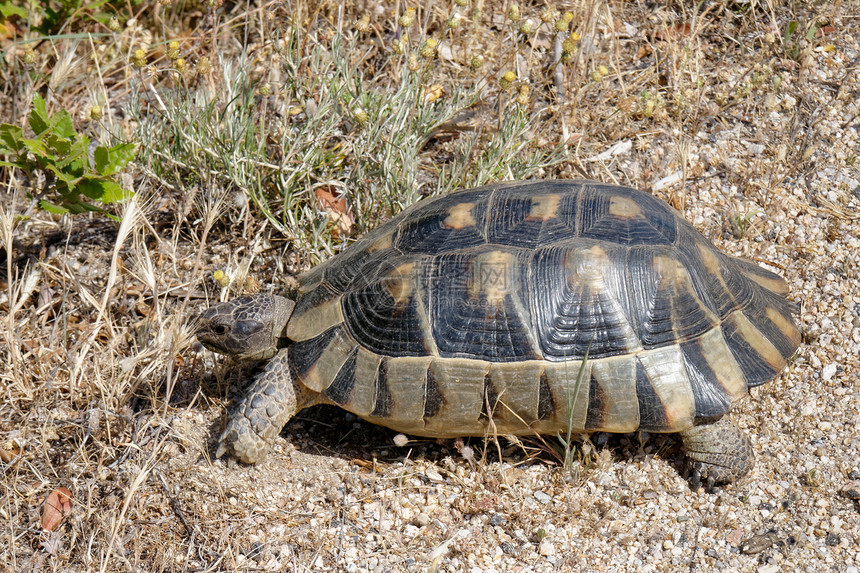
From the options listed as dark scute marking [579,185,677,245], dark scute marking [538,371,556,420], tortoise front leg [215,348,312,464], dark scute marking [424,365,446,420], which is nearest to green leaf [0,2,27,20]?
tortoise front leg [215,348,312,464]

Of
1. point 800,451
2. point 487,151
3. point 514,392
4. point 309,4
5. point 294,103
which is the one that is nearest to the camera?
point 514,392

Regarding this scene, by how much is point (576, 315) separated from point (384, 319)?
0.80 metres

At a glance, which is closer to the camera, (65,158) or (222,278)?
(222,278)

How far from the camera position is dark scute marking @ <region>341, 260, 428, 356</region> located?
129 inches

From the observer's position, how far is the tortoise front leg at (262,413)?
3.40 meters

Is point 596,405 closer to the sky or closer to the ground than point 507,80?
closer to the ground

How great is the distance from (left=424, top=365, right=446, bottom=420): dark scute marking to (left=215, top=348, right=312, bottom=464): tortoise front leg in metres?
0.63

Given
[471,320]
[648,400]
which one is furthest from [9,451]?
[648,400]

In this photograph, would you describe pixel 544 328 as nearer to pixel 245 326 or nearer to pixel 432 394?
pixel 432 394

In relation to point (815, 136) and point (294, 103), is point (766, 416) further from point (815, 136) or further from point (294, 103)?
point (294, 103)

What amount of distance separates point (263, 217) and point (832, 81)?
3.54 m

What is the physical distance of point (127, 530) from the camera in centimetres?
322

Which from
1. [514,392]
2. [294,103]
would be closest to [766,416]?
[514,392]

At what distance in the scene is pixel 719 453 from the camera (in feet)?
10.7
